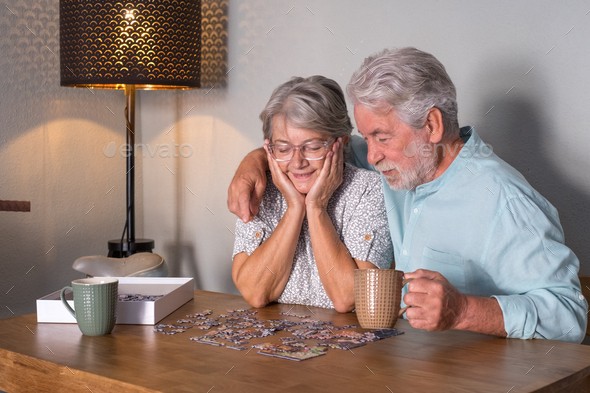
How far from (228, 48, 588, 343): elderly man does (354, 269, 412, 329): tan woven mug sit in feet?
0.12

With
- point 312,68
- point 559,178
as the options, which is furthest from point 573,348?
point 312,68

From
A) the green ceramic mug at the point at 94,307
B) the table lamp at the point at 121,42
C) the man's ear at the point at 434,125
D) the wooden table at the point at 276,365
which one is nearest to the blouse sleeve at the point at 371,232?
the man's ear at the point at 434,125

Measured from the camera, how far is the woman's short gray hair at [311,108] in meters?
1.62

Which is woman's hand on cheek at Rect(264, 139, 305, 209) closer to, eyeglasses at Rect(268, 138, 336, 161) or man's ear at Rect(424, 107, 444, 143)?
eyeglasses at Rect(268, 138, 336, 161)

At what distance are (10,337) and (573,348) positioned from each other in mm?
1134

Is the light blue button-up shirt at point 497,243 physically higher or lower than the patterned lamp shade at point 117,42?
lower

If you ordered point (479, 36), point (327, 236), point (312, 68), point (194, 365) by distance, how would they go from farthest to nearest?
point (312, 68) → point (479, 36) → point (327, 236) → point (194, 365)

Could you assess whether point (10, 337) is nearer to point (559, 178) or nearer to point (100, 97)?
point (559, 178)

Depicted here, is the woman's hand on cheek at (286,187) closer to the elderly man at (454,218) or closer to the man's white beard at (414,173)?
the elderly man at (454,218)

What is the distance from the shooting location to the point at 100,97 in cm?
288

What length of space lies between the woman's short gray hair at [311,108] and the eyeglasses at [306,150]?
0.04m

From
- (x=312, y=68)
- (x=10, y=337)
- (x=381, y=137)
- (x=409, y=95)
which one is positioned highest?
(x=312, y=68)

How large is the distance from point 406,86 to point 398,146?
6.2 inches

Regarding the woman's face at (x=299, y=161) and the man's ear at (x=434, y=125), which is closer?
the man's ear at (x=434, y=125)
